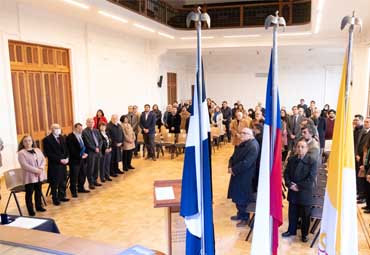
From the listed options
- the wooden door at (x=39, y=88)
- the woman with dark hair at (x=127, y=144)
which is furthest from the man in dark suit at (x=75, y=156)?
the wooden door at (x=39, y=88)

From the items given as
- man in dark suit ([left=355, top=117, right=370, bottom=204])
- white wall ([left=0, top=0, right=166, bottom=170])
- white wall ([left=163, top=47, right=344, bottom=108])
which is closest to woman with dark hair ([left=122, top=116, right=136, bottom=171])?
white wall ([left=0, top=0, right=166, bottom=170])

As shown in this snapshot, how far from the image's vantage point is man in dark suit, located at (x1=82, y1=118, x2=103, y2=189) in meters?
7.02

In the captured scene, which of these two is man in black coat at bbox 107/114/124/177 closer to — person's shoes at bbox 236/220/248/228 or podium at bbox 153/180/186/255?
person's shoes at bbox 236/220/248/228

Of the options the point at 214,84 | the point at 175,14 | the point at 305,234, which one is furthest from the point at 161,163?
the point at 214,84

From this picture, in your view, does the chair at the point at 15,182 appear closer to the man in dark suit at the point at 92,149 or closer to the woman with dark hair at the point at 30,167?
the woman with dark hair at the point at 30,167

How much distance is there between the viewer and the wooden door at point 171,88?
17266mm

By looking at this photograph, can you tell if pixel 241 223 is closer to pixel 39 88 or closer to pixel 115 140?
pixel 115 140

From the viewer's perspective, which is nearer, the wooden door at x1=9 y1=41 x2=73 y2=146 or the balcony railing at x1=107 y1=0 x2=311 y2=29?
the wooden door at x1=9 y1=41 x2=73 y2=146

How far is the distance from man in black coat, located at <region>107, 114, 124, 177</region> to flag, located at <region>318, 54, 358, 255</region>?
20.6ft

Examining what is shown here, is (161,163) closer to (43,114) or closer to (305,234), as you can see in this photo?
(43,114)

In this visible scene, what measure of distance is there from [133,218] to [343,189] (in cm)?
402

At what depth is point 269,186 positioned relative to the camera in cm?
260

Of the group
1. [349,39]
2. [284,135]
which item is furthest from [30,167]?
[284,135]

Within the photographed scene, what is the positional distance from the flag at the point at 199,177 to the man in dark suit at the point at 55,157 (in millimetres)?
4246
